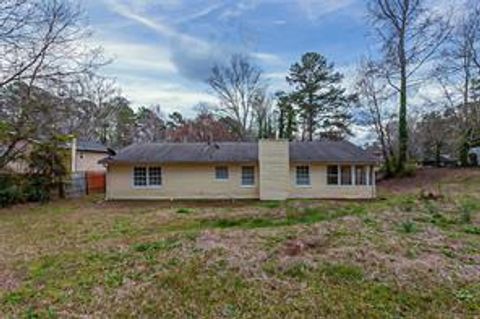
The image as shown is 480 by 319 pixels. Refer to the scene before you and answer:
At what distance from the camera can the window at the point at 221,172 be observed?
2145cm

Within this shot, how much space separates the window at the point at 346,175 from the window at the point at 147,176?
30.8ft

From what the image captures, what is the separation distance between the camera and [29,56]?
60.0ft

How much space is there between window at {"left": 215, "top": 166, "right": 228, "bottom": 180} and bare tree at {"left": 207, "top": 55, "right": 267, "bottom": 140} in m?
21.6

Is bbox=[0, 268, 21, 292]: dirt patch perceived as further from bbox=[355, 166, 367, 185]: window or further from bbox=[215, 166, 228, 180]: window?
bbox=[355, 166, 367, 185]: window

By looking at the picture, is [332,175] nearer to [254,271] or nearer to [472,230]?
[472,230]

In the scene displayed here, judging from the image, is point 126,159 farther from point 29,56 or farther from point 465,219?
point 465,219

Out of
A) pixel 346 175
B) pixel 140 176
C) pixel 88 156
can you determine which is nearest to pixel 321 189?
pixel 346 175

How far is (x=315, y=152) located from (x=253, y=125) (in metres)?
22.1

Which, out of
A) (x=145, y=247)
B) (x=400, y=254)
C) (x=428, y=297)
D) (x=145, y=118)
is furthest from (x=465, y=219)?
(x=145, y=118)

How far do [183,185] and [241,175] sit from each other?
301 cm

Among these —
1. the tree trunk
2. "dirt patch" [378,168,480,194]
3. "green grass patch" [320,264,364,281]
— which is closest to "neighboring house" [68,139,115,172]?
"dirt patch" [378,168,480,194]

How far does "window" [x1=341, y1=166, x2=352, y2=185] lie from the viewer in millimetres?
21266

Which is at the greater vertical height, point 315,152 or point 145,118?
point 145,118

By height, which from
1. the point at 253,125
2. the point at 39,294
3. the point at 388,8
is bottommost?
the point at 39,294
